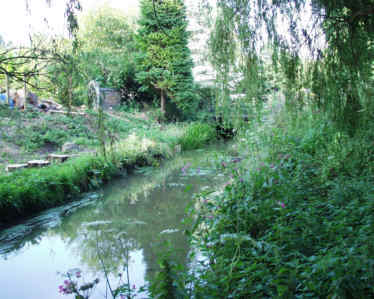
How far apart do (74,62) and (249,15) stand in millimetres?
1790

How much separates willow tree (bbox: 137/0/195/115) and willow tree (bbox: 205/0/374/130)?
1119cm

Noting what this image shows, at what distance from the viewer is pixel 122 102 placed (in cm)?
1534

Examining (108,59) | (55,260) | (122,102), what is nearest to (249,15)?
(55,260)

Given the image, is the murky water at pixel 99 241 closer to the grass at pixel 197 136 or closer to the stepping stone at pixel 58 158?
the stepping stone at pixel 58 158

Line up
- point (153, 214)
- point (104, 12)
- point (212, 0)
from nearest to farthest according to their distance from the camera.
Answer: point (212, 0) → point (153, 214) → point (104, 12)

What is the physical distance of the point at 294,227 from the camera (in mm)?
2596

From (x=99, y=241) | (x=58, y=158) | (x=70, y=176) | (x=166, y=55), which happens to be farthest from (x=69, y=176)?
(x=166, y=55)

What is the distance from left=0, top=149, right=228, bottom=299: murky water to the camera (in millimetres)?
3283

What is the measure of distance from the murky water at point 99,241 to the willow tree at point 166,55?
8.09m

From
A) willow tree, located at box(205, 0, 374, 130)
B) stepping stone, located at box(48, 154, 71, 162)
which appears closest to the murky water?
willow tree, located at box(205, 0, 374, 130)

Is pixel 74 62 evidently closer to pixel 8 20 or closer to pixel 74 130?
pixel 8 20

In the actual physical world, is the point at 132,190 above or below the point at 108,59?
below

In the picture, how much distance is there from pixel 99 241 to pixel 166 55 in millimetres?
10830

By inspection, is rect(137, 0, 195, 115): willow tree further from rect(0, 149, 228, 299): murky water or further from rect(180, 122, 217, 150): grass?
rect(0, 149, 228, 299): murky water
